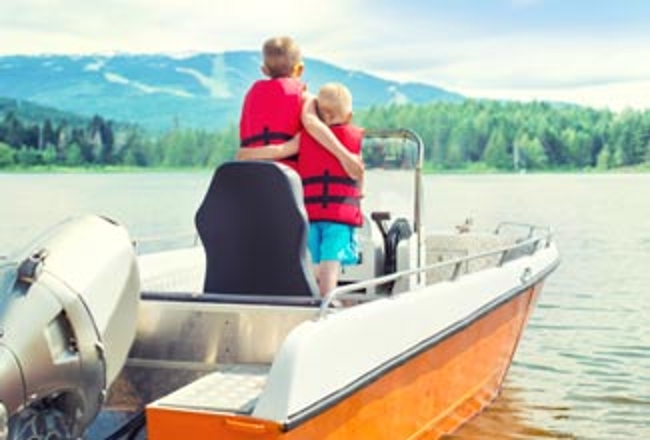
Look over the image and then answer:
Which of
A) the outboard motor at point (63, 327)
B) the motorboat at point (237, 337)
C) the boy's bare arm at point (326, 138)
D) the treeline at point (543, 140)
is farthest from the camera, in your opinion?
the treeline at point (543, 140)

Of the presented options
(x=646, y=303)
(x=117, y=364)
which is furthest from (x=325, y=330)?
(x=646, y=303)

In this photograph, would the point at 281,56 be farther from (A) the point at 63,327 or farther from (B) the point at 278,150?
(A) the point at 63,327

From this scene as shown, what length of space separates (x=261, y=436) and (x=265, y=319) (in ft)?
2.70

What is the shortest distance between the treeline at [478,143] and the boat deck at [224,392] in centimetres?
8208

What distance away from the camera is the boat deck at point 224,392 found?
4.08 m

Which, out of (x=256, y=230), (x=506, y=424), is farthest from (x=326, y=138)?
(x=506, y=424)

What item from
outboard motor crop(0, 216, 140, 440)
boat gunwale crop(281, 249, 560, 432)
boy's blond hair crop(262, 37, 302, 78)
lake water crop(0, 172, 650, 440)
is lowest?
lake water crop(0, 172, 650, 440)

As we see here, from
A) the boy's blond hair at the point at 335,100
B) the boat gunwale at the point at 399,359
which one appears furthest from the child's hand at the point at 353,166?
the boat gunwale at the point at 399,359

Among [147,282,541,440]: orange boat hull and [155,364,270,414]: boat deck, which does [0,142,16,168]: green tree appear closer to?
[147,282,541,440]: orange boat hull

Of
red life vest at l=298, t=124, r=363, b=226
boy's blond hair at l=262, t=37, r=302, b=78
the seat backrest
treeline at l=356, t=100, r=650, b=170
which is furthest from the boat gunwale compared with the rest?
treeline at l=356, t=100, r=650, b=170

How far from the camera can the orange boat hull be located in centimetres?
402

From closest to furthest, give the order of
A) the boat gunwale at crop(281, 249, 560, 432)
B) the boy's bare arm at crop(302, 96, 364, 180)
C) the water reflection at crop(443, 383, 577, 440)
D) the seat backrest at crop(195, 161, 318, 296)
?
1. the boat gunwale at crop(281, 249, 560, 432)
2. the seat backrest at crop(195, 161, 318, 296)
3. the boy's bare arm at crop(302, 96, 364, 180)
4. the water reflection at crop(443, 383, 577, 440)

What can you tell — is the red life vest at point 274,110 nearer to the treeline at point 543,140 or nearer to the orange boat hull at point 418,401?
the orange boat hull at point 418,401

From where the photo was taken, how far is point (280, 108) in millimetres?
5238
